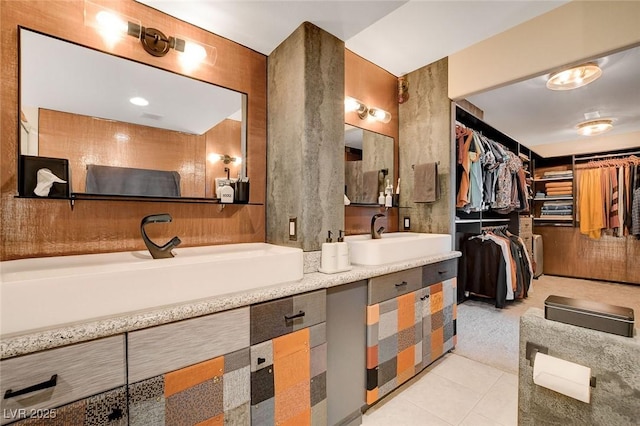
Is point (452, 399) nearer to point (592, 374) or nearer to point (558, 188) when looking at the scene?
point (592, 374)

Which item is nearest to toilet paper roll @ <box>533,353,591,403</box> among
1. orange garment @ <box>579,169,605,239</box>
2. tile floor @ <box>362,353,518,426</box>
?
tile floor @ <box>362,353,518,426</box>

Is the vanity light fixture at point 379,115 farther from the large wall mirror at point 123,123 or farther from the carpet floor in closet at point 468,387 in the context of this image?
the carpet floor in closet at point 468,387

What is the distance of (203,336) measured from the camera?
43.1 inches

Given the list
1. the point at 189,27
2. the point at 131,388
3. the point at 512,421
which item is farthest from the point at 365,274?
the point at 189,27

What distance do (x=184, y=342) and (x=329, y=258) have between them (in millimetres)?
872

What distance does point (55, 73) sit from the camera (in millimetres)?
1331

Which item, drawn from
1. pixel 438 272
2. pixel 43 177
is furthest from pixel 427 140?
pixel 43 177

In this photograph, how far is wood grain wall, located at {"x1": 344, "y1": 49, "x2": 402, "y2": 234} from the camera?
94.7 inches

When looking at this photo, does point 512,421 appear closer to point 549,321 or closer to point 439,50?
point 549,321

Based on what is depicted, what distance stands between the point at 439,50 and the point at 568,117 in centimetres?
289

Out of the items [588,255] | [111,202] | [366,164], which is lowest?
[588,255]

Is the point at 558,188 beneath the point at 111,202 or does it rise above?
above

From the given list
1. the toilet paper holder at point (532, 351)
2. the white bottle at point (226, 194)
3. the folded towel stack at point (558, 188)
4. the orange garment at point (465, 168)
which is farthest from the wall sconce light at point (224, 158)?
the folded towel stack at point (558, 188)

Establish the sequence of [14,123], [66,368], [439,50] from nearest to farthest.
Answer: [66,368] < [14,123] < [439,50]
